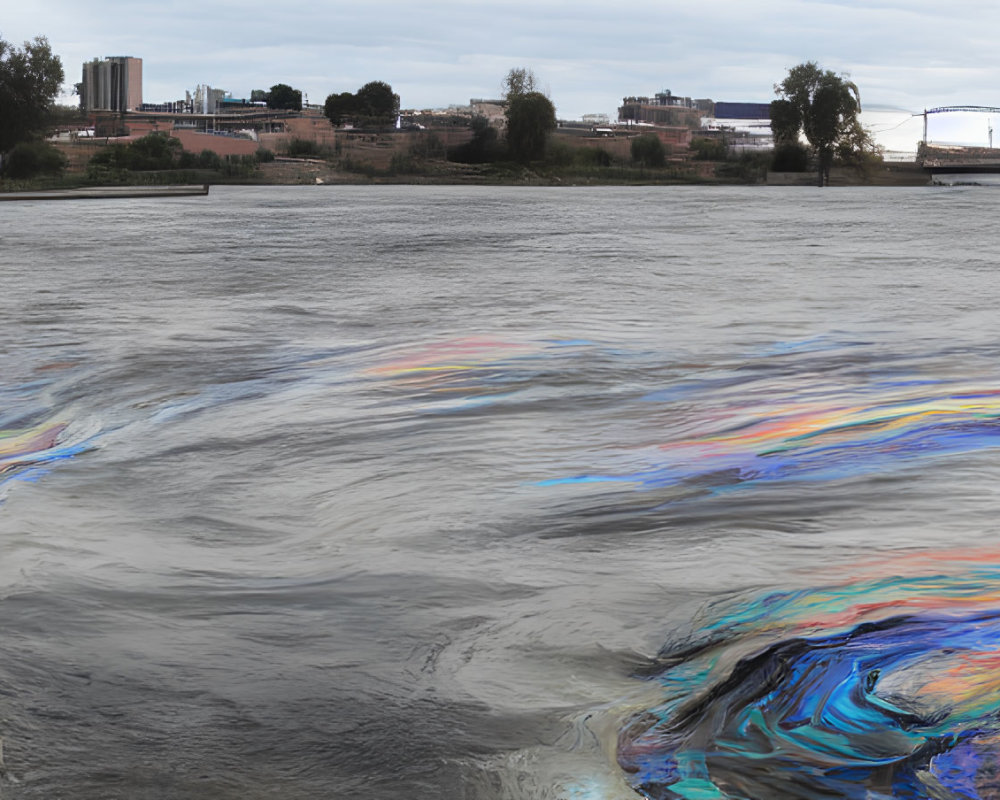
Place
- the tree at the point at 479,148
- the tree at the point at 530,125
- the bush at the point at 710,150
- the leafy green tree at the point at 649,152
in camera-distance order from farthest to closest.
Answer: the bush at the point at 710,150 < the tree at the point at 479,148 < the leafy green tree at the point at 649,152 < the tree at the point at 530,125

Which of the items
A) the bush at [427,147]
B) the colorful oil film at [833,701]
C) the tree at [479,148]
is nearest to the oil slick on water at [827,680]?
the colorful oil film at [833,701]

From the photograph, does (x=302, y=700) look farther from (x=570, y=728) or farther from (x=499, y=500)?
(x=499, y=500)

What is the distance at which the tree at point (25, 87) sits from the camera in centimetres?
4791

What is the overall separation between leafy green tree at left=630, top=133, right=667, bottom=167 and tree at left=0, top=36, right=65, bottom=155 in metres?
39.9

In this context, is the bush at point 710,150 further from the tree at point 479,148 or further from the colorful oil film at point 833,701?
the colorful oil film at point 833,701

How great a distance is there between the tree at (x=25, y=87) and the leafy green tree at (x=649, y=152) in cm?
3993

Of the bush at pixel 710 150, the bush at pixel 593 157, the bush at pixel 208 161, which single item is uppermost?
the bush at pixel 710 150

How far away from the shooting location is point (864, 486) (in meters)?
4.00

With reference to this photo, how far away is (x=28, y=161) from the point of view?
49719 millimetres

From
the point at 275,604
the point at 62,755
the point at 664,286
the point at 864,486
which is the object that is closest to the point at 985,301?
the point at 664,286

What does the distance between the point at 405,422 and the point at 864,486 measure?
6.76 ft

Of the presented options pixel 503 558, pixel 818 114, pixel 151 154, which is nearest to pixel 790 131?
pixel 818 114

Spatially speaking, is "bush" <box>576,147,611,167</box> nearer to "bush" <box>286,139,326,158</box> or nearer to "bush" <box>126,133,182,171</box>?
"bush" <box>286,139,326,158</box>

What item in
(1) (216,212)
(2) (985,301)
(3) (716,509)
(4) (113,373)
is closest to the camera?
(3) (716,509)
